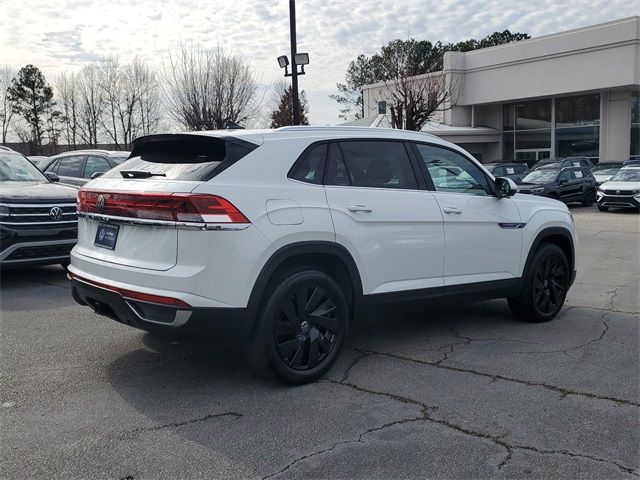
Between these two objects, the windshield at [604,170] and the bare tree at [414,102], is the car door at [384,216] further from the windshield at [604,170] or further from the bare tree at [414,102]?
the bare tree at [414,102]

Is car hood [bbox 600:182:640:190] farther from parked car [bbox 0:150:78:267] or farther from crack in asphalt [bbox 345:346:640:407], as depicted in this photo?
crack in asphalt [bbox 345:346:640:407]

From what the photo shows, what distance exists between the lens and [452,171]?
5.70 m

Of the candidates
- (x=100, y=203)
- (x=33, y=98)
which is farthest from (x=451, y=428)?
(x=33, y=98)

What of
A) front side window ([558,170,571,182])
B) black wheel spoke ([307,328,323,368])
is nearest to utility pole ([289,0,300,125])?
front side window ([558,170,571,182])

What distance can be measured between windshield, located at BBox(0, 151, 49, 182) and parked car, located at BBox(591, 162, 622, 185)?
22.6 meters

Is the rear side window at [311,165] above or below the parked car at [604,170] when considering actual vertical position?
above

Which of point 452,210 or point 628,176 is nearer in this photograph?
point 452,210

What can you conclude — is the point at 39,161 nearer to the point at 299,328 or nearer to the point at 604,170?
the point at 299,328

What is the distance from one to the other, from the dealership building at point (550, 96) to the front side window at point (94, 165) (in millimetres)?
25198

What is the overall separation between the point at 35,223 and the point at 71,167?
16.1 feet

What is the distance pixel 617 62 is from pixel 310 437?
38.1 metres

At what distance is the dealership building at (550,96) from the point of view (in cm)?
3631

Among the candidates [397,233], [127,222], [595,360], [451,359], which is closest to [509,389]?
[451,359]

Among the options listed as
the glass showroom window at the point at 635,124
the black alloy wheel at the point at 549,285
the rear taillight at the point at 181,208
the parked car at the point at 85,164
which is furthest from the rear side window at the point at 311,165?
the glass showroom window at the point at 635,124
